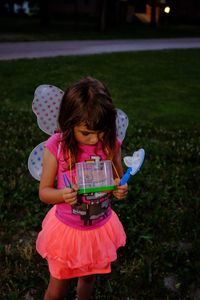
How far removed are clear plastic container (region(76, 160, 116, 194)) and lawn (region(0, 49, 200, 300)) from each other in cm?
157

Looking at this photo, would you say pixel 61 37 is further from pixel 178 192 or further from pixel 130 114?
pixel 178 192

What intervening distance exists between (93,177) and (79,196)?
1.03 feet

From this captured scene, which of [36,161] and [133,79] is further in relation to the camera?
[133,79]

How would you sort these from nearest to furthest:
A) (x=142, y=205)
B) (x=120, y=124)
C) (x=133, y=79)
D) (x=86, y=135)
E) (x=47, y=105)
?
(x=86, y=135) → (x=47, y=105) → (x=120, y=124) → (x=142, y=205) → (x=133, y=79)

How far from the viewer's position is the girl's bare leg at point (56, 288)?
2.97 meters

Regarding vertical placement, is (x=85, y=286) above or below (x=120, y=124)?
below

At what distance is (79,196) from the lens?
9.11ft

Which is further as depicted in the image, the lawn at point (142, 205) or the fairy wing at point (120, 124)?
the lawn at point (142, 205)

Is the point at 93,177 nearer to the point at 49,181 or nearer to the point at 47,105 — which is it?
the point at 49,181

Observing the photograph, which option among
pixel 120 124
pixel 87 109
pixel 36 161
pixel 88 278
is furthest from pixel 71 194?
pixel 88 278

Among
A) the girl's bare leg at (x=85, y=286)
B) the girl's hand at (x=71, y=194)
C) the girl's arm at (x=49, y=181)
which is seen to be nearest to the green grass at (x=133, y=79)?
the girl's bare leg at (x=85, y=286)

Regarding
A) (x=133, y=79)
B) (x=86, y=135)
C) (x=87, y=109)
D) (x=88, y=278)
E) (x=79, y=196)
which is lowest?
(x=133, y=79)

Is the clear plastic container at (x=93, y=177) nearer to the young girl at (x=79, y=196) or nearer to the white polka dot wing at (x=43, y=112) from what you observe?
the young girl at (x=79, y=196)

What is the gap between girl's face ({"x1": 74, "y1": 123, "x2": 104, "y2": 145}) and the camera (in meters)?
2.58
